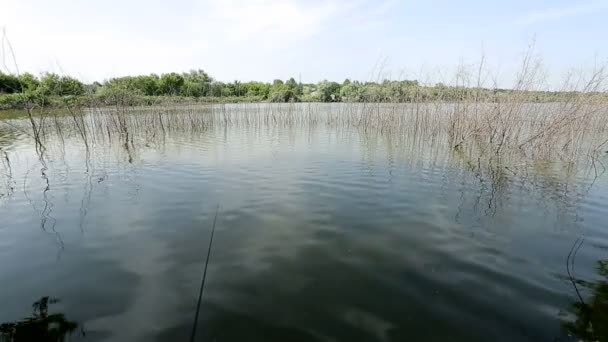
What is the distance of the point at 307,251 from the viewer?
3.47 metres

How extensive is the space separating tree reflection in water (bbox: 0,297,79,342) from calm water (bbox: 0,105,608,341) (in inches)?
3.1

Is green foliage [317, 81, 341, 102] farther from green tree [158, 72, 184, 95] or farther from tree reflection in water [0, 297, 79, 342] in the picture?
tree reflection in water [0, 297, 79, 342]

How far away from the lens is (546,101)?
9562 millimetres

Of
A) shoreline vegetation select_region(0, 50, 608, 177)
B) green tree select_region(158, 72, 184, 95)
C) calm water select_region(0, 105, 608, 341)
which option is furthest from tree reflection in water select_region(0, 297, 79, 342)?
green tree select_region(158, 72, 184, 95)

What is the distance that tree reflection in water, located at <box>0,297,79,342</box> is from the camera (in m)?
2.23

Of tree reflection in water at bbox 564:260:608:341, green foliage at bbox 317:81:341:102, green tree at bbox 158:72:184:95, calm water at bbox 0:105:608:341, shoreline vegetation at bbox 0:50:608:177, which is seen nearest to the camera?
tree reflection in water at bbox 564:260:608:341

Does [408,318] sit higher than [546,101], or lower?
lower

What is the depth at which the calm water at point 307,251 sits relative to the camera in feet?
7.82

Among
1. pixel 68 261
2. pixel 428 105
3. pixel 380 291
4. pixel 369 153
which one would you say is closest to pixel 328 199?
pixel 380 291

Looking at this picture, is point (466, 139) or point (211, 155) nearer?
point (211, 155)

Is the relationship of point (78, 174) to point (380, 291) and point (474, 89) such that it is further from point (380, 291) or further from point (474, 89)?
point (474, 89)

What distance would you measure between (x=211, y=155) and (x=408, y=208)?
623cm

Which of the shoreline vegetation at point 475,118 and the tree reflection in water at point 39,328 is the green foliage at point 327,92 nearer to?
the shoreline vegetation at point 475,118

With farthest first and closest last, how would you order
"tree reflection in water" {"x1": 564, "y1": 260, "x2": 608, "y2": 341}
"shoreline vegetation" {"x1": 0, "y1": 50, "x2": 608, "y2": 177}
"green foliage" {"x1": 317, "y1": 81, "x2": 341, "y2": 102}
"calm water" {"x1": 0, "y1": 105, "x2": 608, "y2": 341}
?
1. "green foliage" {"x1": 317, "y1": 81, "x2": 341, "y2": 102}
2. "shoreline vegetation" {"x1": 0, "y1": 50, "x2": 608, "y2": 177}
3. "calm water" {"x1": 0, "y1": 105, "x2": 608, "y2": 341}
4. "tree reflection in water" {"x1": 564, "y1": 260, "x2": 608, "y2": 341}
